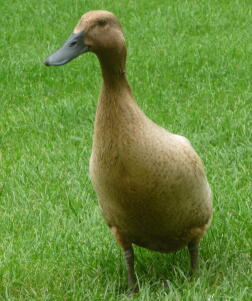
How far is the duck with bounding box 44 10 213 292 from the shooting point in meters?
3.37

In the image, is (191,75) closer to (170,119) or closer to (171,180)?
(170,119)

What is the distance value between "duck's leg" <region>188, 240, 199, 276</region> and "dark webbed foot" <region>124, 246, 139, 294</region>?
287mm

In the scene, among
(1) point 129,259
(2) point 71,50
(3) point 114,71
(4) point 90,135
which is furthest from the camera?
(4) point 90,135

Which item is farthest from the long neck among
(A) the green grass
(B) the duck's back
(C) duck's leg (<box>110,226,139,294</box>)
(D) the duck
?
(A) the green grass

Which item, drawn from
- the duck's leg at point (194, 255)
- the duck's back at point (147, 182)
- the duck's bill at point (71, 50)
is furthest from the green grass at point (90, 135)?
the duck's bill at point (71, 50)

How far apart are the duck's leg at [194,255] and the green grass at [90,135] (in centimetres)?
5

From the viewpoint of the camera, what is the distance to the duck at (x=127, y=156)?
11.0ft

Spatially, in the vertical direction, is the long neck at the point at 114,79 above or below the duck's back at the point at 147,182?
above

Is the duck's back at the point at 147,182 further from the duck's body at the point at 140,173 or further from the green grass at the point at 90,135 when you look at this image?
the green grass at the point at 90,135

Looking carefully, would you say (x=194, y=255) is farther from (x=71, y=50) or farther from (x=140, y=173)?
(x=71, y=50)

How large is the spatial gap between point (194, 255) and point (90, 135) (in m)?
2.44

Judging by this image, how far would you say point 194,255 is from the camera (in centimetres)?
396

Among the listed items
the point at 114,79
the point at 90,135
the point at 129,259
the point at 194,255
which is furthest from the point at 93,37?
the point at 90,135

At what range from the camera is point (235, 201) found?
183 inches
